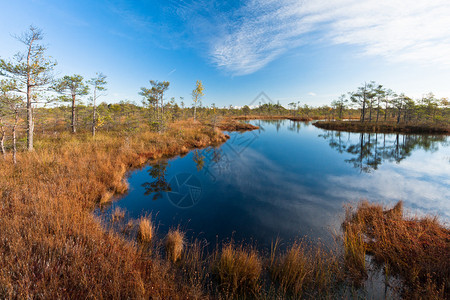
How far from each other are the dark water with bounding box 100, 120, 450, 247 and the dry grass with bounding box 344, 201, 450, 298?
1.07 meters

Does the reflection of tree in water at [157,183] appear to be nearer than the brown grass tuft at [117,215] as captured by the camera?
No

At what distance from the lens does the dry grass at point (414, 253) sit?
9.18 ft

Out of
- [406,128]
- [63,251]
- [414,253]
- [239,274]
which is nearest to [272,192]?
[414,253]

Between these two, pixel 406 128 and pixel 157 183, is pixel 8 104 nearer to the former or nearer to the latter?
pixel 157 183

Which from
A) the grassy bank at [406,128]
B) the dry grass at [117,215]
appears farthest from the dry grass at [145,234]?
the grassy bank at [406,128]

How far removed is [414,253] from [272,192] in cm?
481

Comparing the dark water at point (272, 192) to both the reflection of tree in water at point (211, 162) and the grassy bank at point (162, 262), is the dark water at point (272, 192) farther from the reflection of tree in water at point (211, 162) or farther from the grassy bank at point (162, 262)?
the grassy bank at point (162, 262)

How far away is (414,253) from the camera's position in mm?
3521

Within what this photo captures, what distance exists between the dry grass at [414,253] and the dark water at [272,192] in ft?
3.52

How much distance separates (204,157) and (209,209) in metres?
7.95

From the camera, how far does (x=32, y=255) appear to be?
2.68 meters

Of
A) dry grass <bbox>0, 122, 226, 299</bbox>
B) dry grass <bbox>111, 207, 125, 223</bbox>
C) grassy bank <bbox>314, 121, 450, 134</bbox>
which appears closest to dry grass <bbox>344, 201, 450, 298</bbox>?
dry grass <bbox>0, 122, 226, 299</bbox>

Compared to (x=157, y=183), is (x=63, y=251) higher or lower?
higher

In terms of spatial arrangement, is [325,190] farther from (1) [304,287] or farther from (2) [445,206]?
(1) [304,287]
